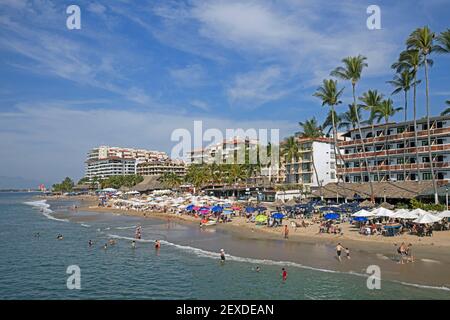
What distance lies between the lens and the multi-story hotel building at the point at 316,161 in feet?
260

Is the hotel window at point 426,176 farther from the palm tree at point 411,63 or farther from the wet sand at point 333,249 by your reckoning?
the wet sand at point 333,249

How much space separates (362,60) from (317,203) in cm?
2052

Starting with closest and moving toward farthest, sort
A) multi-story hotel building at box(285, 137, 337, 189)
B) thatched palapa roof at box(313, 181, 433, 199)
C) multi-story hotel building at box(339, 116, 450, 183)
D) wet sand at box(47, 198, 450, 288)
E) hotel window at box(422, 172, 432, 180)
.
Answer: wet sand at box(47, 198, 450, 288)
thatched palapa roof at box(313, 181, 433, 199)
multi-story hotel building at box(339, 116, 450, 183)
hotel window at box(422, 172, 432, 180)
multi-story hotel building at box(285, 137, 337, 189)

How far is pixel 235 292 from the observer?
72.7 ft

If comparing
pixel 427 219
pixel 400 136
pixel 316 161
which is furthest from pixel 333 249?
pixel 316 161

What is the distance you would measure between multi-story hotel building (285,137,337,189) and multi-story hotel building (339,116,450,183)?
13177mm

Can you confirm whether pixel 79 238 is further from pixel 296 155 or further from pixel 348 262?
pixel 296 155

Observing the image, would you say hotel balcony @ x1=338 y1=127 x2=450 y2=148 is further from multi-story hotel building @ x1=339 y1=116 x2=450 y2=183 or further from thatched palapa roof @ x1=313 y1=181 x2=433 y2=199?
thatched palapa roof @ x1=313 y1=181 x2=433 y2=199

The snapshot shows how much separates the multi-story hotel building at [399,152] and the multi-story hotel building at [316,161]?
519 inches

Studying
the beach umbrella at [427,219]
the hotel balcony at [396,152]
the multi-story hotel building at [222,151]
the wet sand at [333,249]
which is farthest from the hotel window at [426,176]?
the multi-story hotel building at [222,151]

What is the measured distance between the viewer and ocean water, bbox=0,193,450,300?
21.7 meters

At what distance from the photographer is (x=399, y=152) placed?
183 ft

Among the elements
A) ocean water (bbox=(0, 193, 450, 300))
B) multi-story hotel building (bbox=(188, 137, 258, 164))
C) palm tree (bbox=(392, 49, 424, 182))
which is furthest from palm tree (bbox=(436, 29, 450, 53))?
multi-story hotel building (bbox=(188, 137, 258, 164))
